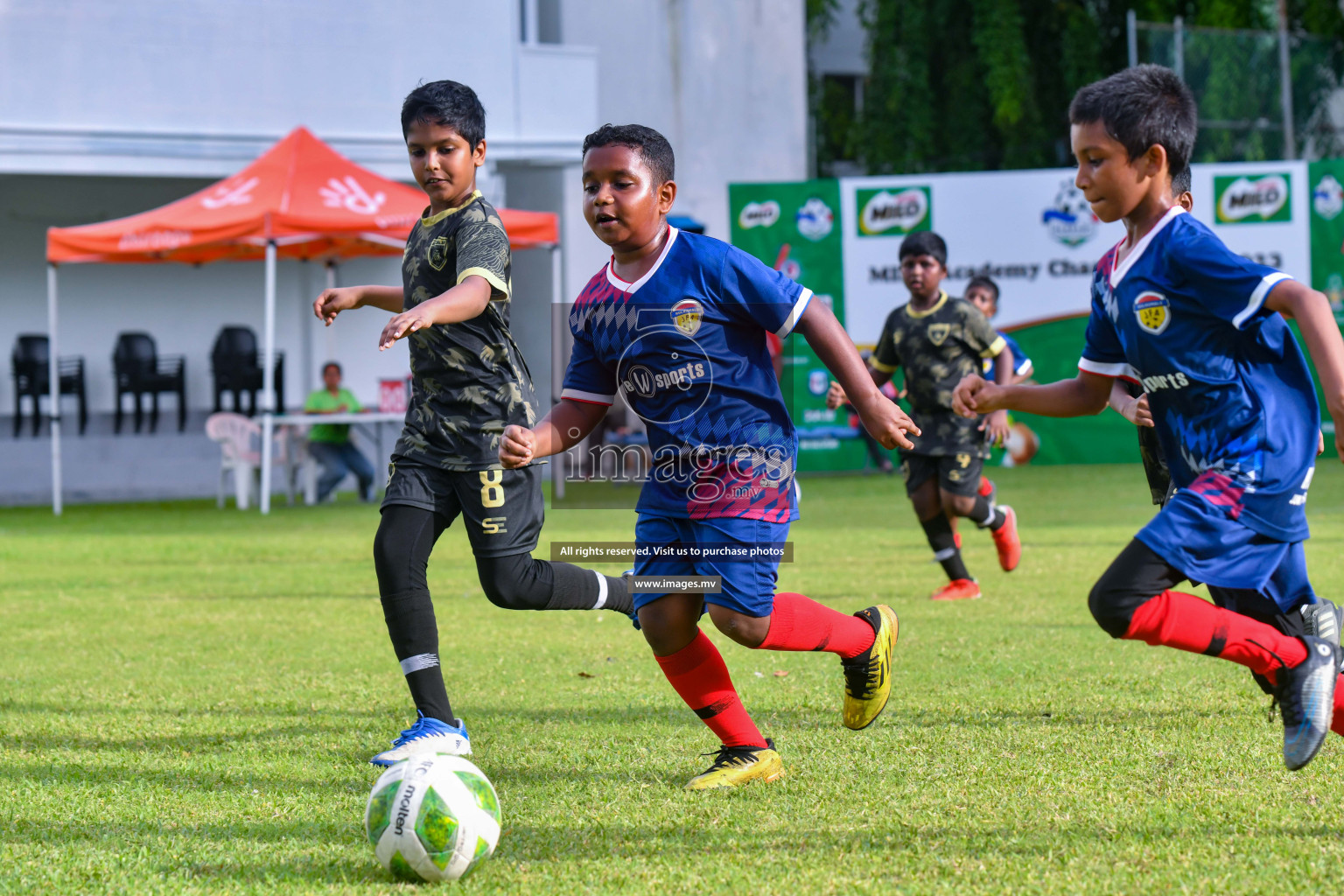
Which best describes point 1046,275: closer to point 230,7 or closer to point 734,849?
point 230,7

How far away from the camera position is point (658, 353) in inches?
138

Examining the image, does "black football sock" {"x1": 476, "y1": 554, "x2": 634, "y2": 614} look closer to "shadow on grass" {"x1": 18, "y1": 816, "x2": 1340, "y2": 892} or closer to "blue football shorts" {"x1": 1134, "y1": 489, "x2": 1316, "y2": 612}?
"shadow on grass" {"x1": 18, "y1": 816, "x2": 1340, "y2": 892}

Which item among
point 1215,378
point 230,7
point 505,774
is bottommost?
point 505,774

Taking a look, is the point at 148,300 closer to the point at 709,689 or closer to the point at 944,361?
the point at 944,361

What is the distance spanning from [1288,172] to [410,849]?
15.9m

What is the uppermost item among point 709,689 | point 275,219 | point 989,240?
point 989,240

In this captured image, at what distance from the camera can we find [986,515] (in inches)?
301

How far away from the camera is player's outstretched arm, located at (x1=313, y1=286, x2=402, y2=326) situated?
4043 millimetres

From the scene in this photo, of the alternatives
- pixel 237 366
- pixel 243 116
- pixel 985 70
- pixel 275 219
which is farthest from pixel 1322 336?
pixel 985 70

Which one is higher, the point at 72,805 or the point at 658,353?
the point at 658,353

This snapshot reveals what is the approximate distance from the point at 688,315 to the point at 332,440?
1218cm

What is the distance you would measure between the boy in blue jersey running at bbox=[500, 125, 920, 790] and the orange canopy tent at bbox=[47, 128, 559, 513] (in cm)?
952

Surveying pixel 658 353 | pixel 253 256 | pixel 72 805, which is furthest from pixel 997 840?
pixel 253 256

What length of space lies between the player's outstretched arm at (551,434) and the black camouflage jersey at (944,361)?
157 inches
